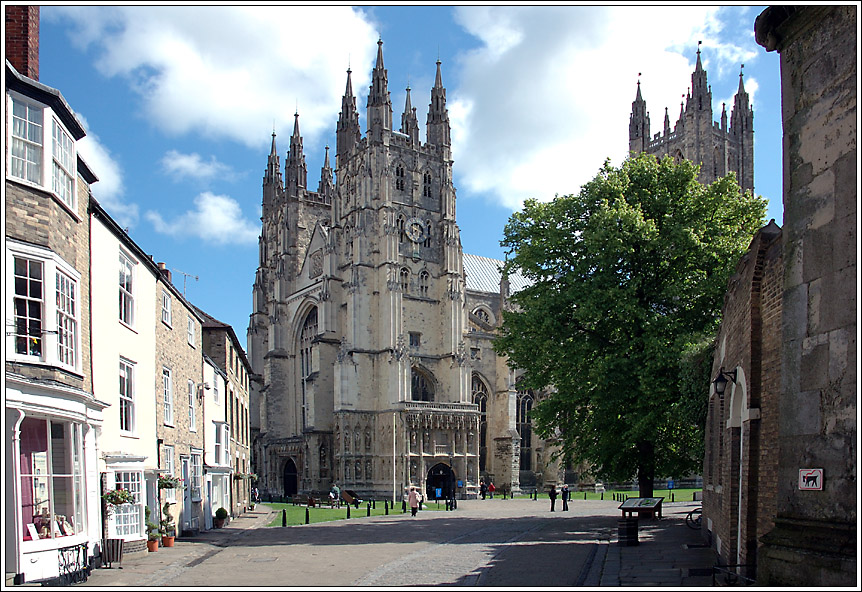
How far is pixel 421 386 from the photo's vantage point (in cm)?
6438

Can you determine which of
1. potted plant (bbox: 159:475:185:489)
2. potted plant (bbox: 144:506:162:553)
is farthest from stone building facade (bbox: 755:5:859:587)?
potted plant (bbox: 159:475:185:489)

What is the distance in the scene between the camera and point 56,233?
13.6 m

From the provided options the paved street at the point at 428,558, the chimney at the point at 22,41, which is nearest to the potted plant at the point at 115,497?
the paved street at the point at 428,558

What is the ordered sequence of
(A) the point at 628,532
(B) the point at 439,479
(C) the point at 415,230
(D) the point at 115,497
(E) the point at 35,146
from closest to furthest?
A: (E) the point at 35,146 < (D) the point at 115,497 < (A) the point at 628,532 < (B) the point at 439,479 < (C) the point at 415,230

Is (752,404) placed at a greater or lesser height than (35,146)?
lesser

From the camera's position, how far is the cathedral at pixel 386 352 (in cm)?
6022

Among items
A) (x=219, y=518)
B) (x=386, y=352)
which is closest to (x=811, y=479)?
(x=219, y=518)

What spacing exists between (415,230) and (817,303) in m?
55.7

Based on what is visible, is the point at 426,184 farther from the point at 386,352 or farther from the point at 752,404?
the point at 752,404

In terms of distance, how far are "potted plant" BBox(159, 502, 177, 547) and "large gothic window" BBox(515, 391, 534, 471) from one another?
53.2m

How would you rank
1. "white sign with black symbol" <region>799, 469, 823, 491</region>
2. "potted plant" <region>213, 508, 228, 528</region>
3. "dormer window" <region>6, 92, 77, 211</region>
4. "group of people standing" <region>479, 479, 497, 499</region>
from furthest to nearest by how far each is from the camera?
"group of people standing" <region>479, 479, 497, 499</region> → "potted plant" <region>213, 508, 228, 528</region> → "dormer window" <region>6, 92, 77, 211</region> → "white sign with black symbol" <region>799, 469, 823, 491</region>

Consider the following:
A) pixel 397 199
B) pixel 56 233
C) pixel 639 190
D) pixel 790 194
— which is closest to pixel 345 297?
pixel 397 199

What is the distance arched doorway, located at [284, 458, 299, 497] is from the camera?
2707 inches

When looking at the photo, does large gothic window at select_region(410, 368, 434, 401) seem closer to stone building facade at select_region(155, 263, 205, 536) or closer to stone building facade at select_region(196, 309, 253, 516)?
stone building facade at select_region(196, 309, 253, 516)
